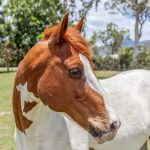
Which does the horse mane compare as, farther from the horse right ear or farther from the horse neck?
the horse neck

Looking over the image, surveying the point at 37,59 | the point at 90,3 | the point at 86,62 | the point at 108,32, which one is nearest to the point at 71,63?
the point at 86,62

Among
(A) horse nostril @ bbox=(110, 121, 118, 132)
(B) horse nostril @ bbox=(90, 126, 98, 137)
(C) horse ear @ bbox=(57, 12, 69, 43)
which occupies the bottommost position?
(B) horse nostril @ bbox=(90, 126, 98, 137)

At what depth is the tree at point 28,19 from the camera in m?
31.2

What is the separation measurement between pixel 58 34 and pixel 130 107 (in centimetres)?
176

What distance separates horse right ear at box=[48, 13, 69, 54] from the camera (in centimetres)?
254

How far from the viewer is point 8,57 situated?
30.1 metres

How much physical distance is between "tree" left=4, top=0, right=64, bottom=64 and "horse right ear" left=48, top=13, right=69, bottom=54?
2807 cm

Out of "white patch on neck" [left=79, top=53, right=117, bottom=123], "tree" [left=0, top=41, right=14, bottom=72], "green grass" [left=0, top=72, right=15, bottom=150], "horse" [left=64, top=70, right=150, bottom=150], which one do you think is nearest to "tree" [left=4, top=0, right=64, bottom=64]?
"tree" [left=0, top=41, right=14, bottom=72]

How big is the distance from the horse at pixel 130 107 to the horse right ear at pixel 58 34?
134 centimetres

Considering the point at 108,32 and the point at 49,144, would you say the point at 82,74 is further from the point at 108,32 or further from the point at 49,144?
the point at 108,32

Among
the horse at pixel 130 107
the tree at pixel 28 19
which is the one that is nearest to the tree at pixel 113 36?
the tree at pixel 28 19

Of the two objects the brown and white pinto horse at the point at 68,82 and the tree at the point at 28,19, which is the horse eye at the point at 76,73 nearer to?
the brown and white pinto horse at the point at 68,82

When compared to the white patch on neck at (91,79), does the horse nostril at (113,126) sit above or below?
below

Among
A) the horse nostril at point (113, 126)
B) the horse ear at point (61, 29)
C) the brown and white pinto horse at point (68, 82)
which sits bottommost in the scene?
the horse nostril at point (113, 126)
